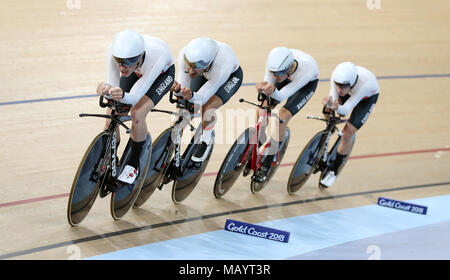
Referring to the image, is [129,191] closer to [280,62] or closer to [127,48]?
[127,48]

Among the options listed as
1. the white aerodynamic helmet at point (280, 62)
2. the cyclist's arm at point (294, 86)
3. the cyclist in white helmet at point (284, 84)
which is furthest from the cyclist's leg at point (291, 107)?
the white aerodynamic helmet at point (280, 62)

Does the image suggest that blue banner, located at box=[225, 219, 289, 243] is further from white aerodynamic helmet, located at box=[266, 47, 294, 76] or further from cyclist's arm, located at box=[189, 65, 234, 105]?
white aerodynamic helmet, located at box=[266, 47, 294, 76]

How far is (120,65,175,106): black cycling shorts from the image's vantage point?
3.87 metres

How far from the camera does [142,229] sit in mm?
4070

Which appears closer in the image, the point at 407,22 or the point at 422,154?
the point at 422,154

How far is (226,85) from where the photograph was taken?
4.37 meters

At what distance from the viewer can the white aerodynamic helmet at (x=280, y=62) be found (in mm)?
4328

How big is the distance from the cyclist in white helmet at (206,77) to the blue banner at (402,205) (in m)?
1.51

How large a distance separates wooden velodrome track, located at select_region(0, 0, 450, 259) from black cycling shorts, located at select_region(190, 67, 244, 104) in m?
0.83

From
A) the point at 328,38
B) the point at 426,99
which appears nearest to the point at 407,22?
the point at 328,38

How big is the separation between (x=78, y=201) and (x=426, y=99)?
496 cm

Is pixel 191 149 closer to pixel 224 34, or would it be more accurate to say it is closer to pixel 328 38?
pixel 224 34

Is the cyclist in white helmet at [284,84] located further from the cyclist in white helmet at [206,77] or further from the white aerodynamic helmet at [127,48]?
the white aerodynamic helmet at [127,48]

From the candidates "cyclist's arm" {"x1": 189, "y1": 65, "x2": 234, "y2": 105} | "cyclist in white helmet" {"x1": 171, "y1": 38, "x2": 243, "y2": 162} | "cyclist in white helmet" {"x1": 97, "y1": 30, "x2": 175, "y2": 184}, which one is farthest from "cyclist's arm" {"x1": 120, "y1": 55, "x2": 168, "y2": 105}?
"cyclist's arm" {"x1": 189, "y1": 65, "x2": 234, "y2": 105}
